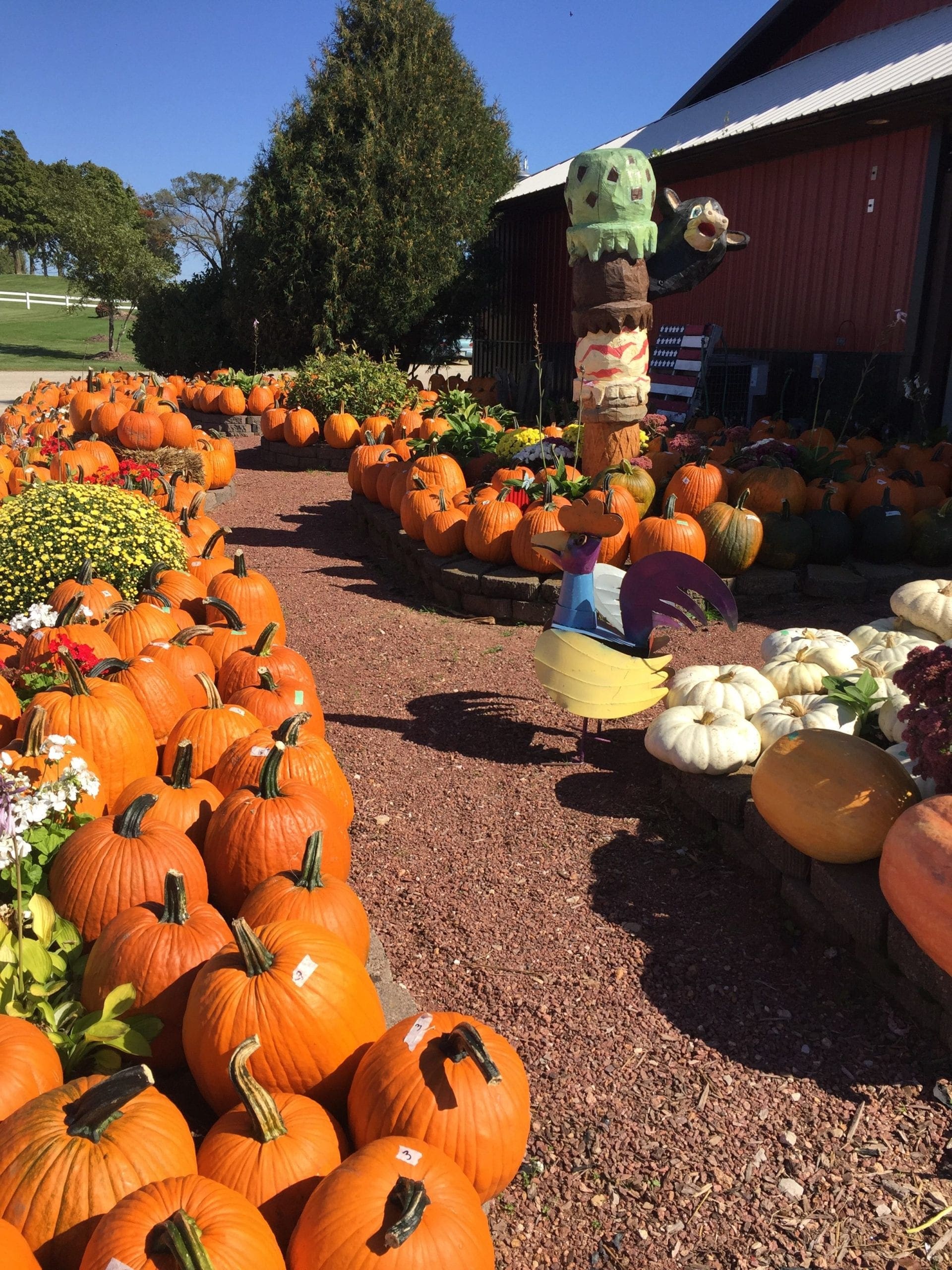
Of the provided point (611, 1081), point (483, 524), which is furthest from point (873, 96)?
point (611, 1081)

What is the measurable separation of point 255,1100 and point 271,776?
4.17 ft

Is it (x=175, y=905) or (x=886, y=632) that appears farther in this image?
(x=886, y=632)

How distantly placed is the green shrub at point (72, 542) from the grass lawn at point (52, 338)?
27.5 metres

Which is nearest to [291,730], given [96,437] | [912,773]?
[912,773]

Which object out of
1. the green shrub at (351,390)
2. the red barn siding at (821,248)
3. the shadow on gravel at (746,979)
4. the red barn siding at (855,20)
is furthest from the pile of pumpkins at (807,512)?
the red barn siding at (855,20)

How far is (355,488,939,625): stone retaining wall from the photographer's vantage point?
691 centimetres

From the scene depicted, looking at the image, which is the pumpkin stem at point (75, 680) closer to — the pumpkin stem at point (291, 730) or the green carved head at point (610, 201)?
the pumpkin stem at point (291, 730)

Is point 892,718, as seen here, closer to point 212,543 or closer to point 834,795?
point 834,795

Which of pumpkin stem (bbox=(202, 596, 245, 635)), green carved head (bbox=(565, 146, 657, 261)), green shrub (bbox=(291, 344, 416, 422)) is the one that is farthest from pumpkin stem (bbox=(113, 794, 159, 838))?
green shrub (bbox=(291, 344, 416, 422))

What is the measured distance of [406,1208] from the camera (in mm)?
1625

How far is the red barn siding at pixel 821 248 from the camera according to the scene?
10742 millimetres

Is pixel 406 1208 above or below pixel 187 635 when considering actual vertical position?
below

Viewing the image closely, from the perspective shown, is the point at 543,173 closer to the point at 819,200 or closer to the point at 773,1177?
the point at 819,200

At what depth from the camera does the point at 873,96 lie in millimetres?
9750
